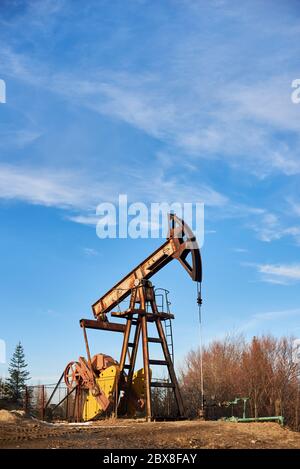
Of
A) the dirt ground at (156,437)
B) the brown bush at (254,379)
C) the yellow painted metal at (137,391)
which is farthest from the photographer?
the brown bush at (254,379)

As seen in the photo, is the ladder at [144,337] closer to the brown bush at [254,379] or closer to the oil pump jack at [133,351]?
the oil pump jack at [133,351]

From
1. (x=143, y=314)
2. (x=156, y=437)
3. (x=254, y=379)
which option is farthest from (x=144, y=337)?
(x=254, y=379)

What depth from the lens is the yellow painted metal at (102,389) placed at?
1699 cm

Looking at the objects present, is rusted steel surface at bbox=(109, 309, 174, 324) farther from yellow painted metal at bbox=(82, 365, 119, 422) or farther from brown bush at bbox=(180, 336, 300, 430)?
brown bush at bbox=(180, 336, 300, 430)

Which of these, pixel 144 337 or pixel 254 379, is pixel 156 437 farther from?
pixel 254 379

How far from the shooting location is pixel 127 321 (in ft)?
58.0

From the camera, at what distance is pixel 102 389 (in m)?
17.3

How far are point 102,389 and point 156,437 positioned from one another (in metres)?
7.30

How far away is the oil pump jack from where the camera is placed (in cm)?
1650

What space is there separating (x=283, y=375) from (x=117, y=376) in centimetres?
1669

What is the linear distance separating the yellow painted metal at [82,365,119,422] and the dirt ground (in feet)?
14.1

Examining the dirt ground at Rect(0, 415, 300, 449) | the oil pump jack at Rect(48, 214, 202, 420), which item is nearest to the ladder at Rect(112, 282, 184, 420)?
the oil pump jack at Rect(48, 214, 202, 420)

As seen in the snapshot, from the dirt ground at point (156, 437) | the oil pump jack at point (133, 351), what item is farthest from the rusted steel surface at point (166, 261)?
the dirt ground at point (156, 437)
